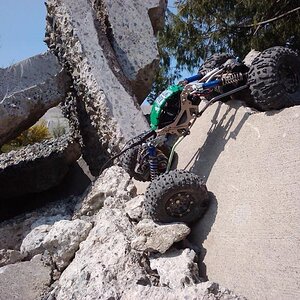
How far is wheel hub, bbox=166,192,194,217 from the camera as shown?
2956mm

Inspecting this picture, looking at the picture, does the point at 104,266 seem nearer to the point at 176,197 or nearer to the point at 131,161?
the point at 176,197

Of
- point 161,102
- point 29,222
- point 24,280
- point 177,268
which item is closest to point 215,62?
point 161,102

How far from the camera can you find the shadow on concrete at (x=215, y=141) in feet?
10.9

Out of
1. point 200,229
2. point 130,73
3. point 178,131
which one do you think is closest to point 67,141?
point 130,73

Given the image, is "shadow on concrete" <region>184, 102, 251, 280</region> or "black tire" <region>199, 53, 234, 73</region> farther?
"black tire" <region>199, 53, 234, 73</region>

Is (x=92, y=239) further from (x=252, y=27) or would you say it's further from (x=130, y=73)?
(x=252, y=27)

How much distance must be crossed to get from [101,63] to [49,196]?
77.2 inches

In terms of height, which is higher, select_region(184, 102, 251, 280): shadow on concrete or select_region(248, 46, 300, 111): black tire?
select_region(248, 46, 300, 111): black tire


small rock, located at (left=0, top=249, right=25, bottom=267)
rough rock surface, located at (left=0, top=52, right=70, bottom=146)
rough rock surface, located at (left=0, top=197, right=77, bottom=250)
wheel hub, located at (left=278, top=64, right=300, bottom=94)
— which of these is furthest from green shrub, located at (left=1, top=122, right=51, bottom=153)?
wheel hub, located at (left=278, top=64, right=300, bottom=94)

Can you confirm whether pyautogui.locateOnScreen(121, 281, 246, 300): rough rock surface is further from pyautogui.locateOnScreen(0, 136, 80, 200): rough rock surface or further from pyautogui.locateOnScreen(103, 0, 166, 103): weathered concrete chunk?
pyautogui.locateOnScreen(0, 136, 80, 200): rough rock surface

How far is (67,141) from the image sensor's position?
576cm

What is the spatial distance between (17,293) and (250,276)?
60.8 inches

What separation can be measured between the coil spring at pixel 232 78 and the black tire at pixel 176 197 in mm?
752

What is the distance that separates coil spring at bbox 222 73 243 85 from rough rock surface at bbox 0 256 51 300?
177 cm
